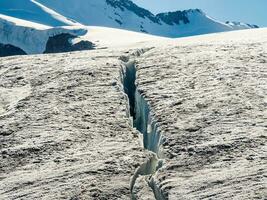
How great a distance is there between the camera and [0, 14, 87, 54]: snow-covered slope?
434ft

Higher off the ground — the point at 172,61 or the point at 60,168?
the point at 172,61

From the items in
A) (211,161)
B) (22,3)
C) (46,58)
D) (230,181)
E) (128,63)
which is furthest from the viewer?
(22,3)

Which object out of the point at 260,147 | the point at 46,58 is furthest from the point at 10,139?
the point at 46,58

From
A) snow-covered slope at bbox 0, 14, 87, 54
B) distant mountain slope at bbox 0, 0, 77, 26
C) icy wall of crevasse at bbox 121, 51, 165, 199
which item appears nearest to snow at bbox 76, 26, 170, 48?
snow-covered slope at bbox 0, 14, 87, 54

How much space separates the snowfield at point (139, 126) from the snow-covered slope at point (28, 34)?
114451 mm

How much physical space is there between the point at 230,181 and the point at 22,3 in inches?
7663

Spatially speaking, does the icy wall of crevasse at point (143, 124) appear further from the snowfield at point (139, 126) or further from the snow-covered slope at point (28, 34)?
the snow-covered slope at point (28, 34)

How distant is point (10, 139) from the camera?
39.0ft

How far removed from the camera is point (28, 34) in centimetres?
13800

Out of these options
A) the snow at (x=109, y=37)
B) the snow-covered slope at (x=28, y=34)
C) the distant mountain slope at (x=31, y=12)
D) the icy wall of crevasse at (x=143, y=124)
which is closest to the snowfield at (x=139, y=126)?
the icy wall of crevasse at (x=143, y=124)

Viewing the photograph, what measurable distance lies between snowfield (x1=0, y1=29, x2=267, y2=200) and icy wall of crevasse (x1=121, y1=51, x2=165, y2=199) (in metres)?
0.02

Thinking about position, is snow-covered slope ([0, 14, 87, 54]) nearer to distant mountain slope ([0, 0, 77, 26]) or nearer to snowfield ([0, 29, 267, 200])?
distant mountain slope ([0, 0, 77, 26])

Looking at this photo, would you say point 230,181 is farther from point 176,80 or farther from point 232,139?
point 176,80

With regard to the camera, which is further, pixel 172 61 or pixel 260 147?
pixel 172 61
